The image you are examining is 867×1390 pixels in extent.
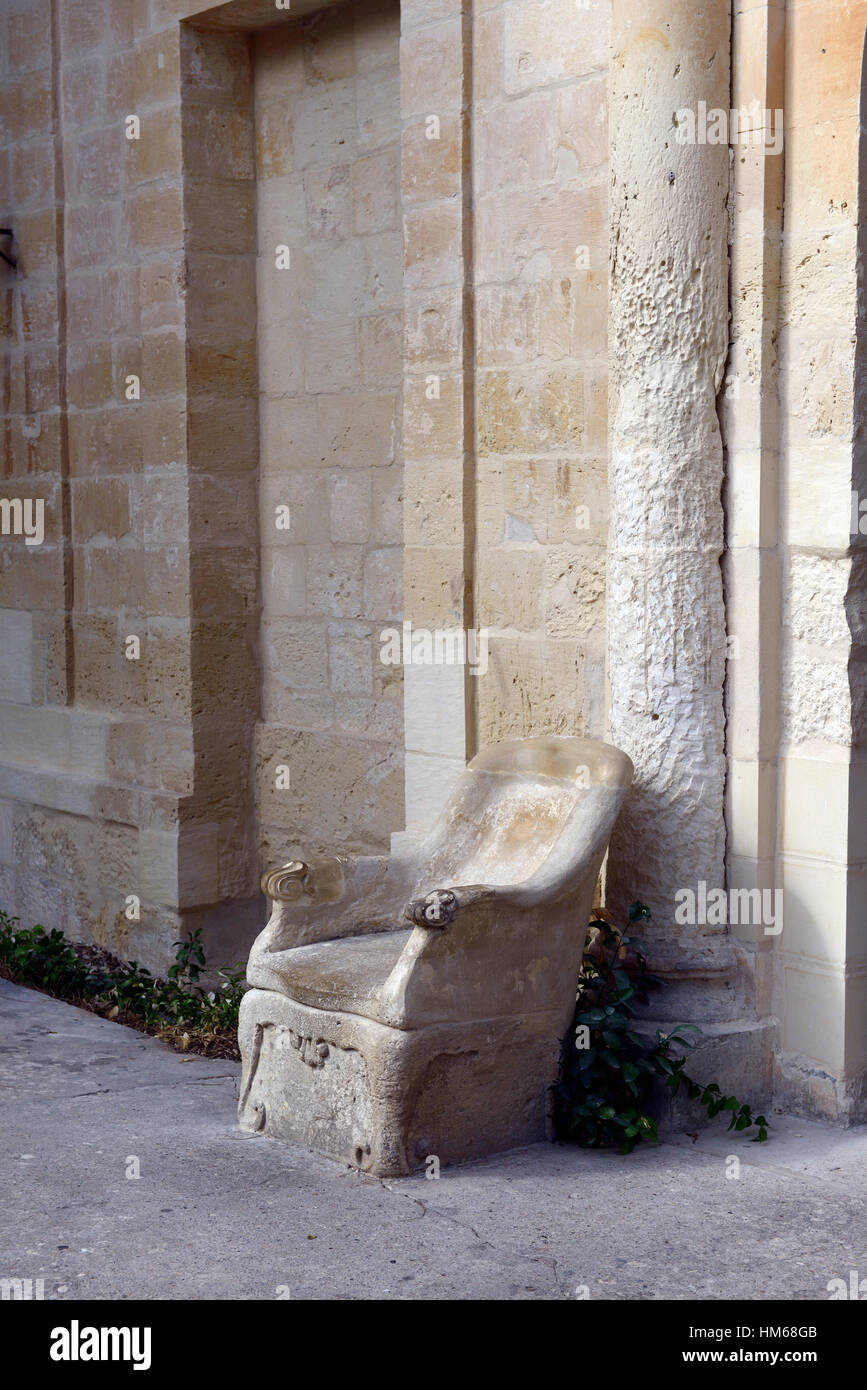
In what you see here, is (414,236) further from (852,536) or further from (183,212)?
(852,536)

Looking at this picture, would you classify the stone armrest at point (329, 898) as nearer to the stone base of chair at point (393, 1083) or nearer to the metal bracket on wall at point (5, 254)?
the stone base of chair at point (393, 1083)

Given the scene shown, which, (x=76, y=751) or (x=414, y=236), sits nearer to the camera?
(x=414, y=236)

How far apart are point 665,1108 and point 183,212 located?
11.6 feet

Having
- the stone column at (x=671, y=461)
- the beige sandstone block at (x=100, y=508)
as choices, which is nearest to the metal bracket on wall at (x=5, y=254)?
the beige sandstone block at (x=100, y=508)

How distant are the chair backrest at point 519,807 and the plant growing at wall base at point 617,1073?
0.32 meters

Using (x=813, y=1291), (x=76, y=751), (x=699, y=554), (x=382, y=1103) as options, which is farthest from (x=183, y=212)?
(x=813, y=1291)

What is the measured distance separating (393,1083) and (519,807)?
0.91 meters

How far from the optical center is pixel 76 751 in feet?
21.5

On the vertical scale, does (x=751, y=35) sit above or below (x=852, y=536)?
above

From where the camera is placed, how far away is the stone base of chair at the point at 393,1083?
3752mm

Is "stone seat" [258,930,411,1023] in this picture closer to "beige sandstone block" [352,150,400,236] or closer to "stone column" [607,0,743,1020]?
"stone column" [607,0,743,1020]

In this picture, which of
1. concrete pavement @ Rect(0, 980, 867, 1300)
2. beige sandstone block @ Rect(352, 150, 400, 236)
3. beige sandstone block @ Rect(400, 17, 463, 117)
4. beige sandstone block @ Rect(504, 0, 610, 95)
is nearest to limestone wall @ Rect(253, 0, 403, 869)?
beige sandstone block @ Rect(352, 150, 400, 236)

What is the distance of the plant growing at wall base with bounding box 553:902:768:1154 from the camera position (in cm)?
398

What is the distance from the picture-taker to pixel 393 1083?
Result: 147 inches
